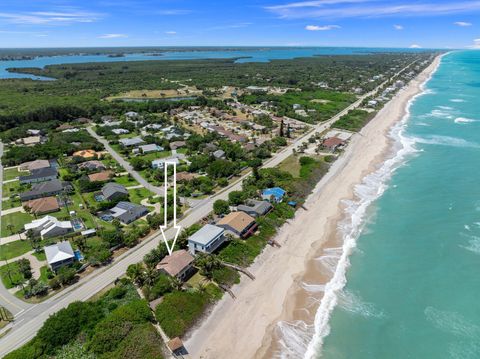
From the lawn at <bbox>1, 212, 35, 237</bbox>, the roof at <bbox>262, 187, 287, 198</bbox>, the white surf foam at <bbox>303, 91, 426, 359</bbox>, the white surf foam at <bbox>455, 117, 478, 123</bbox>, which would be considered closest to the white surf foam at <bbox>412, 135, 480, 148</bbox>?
the white surf foam at <bbox>303, 91, 426, 359</bbox>

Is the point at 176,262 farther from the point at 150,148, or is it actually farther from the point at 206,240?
the point at 150,148

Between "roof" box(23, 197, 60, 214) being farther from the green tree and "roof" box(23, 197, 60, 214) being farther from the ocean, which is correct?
the ocean

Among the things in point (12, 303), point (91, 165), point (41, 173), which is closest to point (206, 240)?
point (12, 303)

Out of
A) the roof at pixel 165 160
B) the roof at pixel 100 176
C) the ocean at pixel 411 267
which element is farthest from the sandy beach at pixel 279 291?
the roof at pixel 100 176

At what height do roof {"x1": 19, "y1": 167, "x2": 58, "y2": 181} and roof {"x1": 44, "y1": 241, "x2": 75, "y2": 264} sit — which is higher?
roof {"x1": 19, "y1": 167, "x2": 58, "y2": 181}

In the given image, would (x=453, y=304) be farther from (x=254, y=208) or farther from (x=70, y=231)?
(x=70, y=231)

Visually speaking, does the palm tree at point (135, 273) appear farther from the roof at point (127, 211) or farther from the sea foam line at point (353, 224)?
the sea foam line at point (353, 224)

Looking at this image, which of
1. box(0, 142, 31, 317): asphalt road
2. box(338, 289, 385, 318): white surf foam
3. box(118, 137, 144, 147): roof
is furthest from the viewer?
box(118, 137, 144, 147): roof
